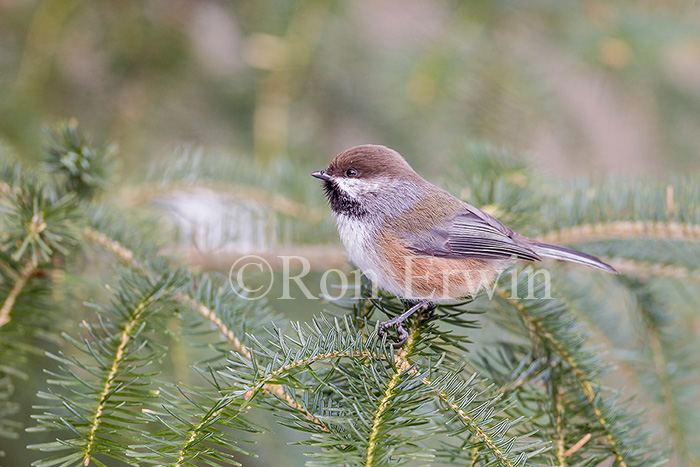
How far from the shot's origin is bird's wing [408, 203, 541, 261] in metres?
2.09

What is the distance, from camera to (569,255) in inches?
79.0

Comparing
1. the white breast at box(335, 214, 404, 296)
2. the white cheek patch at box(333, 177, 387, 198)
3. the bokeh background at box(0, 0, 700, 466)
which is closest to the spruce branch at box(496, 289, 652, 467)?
the white breast at box(335, 214, 404, 296)

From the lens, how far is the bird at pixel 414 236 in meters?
2.01

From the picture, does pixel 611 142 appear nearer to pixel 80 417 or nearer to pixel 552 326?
pixel 552 326

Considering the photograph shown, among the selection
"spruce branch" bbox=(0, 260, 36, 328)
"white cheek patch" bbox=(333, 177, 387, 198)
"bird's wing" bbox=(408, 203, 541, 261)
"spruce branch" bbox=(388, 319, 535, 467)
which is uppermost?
"white cheek patch" bbox=(333, 177, 387, 198)

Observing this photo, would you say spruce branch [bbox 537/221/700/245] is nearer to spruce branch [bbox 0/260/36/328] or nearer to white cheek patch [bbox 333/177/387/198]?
white cheek patch [bbox 333/177/387/198]

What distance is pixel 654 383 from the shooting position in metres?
2.13

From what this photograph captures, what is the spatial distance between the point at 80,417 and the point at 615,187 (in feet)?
6.57

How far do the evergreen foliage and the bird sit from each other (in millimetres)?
93

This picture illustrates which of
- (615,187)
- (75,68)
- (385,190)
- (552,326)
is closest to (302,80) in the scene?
(385,190)

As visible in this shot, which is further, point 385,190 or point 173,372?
point 385,190

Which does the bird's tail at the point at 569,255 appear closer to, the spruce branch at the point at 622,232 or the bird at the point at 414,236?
the bird at the point at 414,236

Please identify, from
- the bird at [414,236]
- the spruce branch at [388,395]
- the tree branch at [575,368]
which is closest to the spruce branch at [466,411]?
the spruce branch at [388,395]

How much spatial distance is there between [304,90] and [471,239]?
1.40 m
